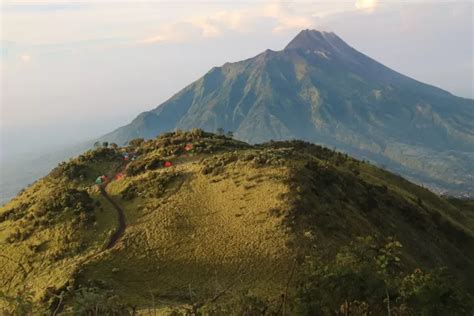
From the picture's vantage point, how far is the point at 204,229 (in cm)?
3697

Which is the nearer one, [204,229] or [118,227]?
[204,229]

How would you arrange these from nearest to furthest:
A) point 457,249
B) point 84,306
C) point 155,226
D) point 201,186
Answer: point 84,306, point 155,226, point 201,186, point 457,249

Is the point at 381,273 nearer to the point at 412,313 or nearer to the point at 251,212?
the point at 412,313

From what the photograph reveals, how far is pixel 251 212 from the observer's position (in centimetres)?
3788

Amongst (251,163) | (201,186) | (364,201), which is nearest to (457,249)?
(364,201)

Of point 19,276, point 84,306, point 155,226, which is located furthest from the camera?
point 155,226

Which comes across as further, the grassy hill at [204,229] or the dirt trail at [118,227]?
the dirt trail at [118,227]

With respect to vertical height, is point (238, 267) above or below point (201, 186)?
below

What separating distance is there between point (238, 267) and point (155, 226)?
843 cm

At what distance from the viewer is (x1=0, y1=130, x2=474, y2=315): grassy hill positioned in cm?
3056

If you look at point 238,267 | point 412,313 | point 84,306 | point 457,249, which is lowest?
point 457,249

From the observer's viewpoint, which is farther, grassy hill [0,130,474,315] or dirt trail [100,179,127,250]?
dirt trail [100,179,127,250]

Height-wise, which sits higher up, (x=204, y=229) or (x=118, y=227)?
(x=204, y=229)

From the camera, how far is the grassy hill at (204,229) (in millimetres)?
30562
